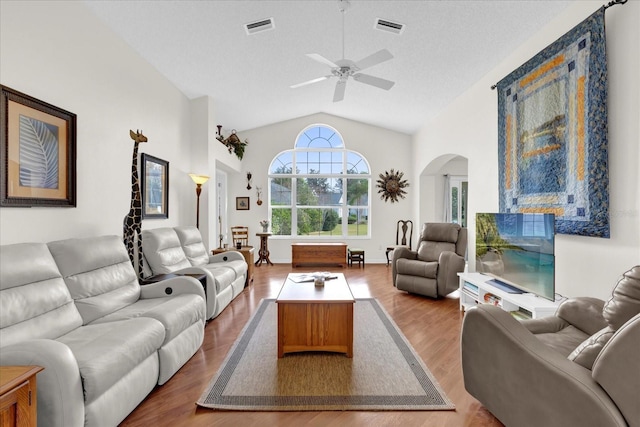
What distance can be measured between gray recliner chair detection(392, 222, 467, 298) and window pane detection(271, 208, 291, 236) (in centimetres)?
341

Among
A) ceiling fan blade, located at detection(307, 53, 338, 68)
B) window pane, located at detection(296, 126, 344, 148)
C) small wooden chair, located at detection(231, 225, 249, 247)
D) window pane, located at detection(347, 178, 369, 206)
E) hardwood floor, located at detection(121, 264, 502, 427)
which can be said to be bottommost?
hardwood floor, located at detection(121, 264, 502, 427)

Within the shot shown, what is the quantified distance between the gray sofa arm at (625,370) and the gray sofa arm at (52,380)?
225cm

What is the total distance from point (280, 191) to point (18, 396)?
21.6 ft

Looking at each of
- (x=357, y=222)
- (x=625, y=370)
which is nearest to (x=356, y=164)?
(x=357, y=222)

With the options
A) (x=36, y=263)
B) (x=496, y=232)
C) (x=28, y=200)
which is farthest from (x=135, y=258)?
(x=496, y=232)

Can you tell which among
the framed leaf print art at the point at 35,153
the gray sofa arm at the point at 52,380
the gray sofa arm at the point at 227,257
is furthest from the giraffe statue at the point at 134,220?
the gray sofa arm at the point at 52,380

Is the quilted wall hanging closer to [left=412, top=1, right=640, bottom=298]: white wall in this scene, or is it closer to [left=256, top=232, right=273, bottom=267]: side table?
[left=412, top=1, right=640, bottom=298]: white wall

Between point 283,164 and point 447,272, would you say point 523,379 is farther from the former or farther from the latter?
point 283,164

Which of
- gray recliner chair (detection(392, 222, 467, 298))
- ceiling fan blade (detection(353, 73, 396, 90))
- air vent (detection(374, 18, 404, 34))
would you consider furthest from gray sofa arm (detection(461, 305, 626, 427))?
air vent (detection(374, 18, 404, 34))

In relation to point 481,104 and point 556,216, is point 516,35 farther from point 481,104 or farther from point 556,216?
point 556,216

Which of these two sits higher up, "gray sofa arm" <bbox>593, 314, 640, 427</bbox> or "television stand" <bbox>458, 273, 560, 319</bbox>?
"gray sofa arm" <bbox>593, 314, 640, 427</bbox>

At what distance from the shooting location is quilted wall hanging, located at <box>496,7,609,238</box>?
2439 mm

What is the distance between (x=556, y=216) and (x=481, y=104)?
2.09 metres

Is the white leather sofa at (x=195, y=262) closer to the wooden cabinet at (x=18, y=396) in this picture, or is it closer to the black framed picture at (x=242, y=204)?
the wooden cabinet at (x=18, y=396)
